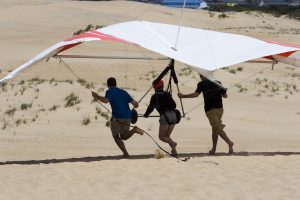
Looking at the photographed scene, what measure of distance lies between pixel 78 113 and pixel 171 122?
23.2 ft

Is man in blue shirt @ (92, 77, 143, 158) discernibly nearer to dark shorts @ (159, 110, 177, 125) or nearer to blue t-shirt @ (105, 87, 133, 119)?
blue t-shirt @ (105, 87, 133, 119)

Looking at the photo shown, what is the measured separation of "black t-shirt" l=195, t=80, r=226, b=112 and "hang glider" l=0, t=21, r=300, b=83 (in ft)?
1.67

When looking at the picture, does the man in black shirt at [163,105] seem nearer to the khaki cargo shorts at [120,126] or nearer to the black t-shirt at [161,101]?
the black t-shirt at [161,101]

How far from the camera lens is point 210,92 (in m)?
11.3

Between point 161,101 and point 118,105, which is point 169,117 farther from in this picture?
point 118,105

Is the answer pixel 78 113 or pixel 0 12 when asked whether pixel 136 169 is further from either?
pixel 0 12

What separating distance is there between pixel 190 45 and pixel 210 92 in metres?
0.97

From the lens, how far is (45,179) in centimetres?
996

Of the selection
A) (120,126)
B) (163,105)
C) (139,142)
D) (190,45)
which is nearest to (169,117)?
(163,105)

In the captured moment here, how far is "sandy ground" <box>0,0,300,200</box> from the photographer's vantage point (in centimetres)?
940

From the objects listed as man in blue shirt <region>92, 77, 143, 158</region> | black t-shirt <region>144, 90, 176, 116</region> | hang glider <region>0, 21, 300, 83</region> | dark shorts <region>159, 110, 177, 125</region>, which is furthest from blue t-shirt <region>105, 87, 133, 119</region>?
hang glider <region>0, 21, 300, 83</region>

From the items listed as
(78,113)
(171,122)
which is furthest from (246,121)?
(171,122)

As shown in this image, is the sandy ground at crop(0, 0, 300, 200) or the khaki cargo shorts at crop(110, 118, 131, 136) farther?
the khaki cargo shorts at crop(110, 118, 131, 136)

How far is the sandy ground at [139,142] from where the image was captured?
9.40m
